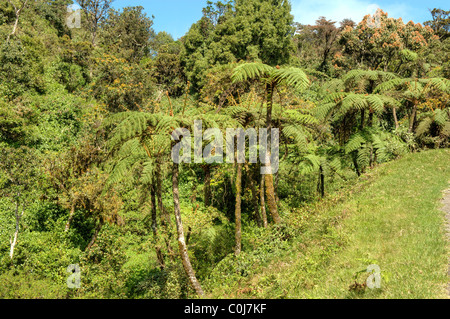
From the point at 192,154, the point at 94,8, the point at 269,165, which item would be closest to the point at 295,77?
the point at 269,165

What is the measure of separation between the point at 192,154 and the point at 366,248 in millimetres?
4359

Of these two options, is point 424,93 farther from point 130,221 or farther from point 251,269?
point 130,221

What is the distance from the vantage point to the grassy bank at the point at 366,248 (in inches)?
158

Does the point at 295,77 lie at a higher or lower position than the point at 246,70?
lower

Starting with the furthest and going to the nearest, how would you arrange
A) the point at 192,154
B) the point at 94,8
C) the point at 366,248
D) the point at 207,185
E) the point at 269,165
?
the point at 94,8 < the point at 207,185 < the point at 192,154 < the point at 269,165 < the point at 366,248

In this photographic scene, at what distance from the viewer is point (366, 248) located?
4992 millimetres

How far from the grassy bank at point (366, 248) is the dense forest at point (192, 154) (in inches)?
11.6

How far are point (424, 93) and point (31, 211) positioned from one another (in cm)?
1428

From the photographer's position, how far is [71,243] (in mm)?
10656

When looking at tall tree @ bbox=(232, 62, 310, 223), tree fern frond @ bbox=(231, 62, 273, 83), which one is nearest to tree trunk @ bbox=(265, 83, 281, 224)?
tall tree @ bbox=(232, 62, 310, 223)

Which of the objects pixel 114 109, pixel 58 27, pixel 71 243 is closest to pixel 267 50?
pixel 114 109

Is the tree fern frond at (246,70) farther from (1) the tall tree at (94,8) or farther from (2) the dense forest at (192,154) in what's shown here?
(1) the tall tree at (94,8)

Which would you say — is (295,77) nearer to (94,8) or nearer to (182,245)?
(182,245)

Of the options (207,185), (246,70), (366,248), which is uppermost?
(246,70)
